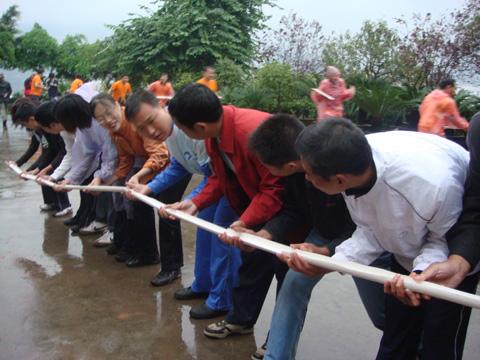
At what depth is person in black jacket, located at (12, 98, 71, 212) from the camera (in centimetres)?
571

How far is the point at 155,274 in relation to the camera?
4.22m

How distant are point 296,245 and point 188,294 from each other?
5.14 feet

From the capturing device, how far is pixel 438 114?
23.5 feet

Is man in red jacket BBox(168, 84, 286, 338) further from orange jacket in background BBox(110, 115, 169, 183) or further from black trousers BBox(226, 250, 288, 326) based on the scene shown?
orange jacket in background BBox(110, 115, 169, 183)

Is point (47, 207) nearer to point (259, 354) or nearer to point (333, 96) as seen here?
point (259, 354)

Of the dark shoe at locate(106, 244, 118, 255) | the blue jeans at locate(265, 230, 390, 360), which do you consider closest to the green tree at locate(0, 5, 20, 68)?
the dark shoe at locate(106, 244, 118, 255)

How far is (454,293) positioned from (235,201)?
1.54m

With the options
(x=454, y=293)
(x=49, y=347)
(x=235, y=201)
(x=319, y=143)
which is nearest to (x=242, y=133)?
(x=235, y=201)

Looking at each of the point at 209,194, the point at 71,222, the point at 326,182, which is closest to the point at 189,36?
the point at 71,222

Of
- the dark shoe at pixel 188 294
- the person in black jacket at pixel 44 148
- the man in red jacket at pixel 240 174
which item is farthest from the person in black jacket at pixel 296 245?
the person in black jacket at pixel 44 148

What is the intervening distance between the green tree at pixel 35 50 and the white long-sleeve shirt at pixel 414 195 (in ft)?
155

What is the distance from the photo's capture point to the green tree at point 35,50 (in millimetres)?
44375

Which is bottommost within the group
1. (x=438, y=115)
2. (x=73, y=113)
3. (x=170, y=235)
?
(x=170, y=235)

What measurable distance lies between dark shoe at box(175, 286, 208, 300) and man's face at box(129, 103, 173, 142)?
1141 mm
